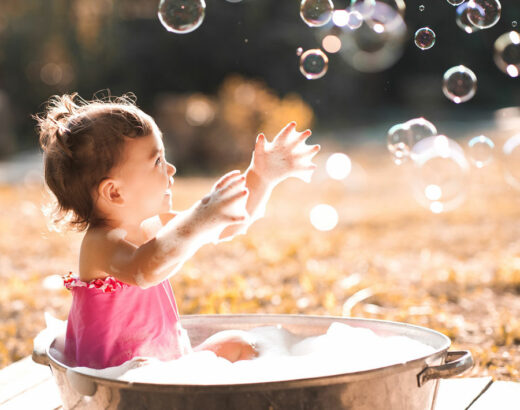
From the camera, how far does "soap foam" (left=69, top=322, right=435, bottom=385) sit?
155 centimetres

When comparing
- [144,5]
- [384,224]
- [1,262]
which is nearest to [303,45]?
[144,5]

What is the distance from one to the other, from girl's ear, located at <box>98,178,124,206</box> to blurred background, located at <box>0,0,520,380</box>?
44cm

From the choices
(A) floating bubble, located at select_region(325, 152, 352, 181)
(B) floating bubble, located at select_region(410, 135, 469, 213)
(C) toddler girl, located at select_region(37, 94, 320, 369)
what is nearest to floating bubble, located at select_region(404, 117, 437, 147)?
(B) floating bubble, located at select_region(410, 135, 469, 213)

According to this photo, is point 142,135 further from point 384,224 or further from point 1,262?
point 384,224

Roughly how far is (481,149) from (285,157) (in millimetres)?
1242

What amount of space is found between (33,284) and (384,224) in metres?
2.65

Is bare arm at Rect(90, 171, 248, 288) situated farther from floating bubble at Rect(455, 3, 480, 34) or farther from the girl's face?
floating bubble at Rect(455, 3, 480, 34)

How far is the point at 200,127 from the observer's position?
939 cm

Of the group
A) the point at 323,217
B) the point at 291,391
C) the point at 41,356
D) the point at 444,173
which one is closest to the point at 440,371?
the point at 291,391

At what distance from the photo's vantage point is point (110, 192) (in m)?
1.77

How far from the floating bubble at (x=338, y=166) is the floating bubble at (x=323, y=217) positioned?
229 cm

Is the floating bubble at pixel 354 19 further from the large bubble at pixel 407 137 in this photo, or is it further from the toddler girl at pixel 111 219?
the toddler girl at pixel 111 219

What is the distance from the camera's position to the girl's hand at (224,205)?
1.55 meters

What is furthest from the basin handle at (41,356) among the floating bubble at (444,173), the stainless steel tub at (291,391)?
the floating bubble at (444,173)
